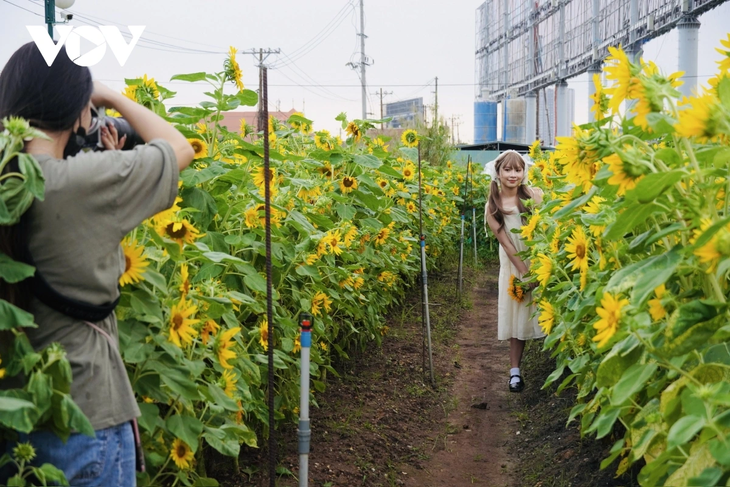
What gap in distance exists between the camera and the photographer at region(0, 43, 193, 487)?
63.0 inches

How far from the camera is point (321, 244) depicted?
381 centimetres

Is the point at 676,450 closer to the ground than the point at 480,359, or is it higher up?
higher up

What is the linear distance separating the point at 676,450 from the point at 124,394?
117 centimetres

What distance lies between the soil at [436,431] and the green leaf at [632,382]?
Answer: 114cm

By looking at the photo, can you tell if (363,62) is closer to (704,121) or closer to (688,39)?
(688,39)

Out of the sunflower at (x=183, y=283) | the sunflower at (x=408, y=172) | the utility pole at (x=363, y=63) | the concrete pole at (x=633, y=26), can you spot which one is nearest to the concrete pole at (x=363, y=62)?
the utility pole at (x=363, y=63)

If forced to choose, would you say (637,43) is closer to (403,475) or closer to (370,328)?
(370,328)

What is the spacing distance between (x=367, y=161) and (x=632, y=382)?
326 cm

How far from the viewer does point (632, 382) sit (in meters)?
1.74

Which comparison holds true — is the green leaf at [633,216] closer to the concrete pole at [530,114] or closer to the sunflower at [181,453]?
the sunflower at [181,453]

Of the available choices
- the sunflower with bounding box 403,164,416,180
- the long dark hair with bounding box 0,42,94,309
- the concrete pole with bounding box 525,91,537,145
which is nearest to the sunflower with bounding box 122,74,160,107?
the long dark hair with bounding box 0,42,94,309

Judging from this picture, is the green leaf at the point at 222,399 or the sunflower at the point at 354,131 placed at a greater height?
the sunflower at the point at 354,131

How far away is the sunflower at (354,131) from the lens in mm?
5227

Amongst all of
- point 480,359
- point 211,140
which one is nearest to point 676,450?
point 211,140
